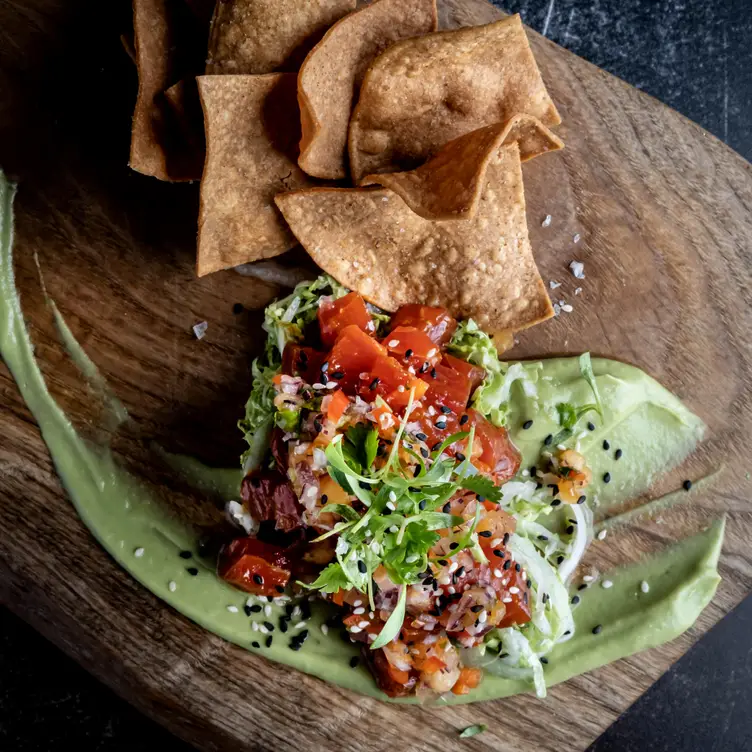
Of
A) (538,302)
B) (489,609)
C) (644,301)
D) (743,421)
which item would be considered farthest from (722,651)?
(538,302)

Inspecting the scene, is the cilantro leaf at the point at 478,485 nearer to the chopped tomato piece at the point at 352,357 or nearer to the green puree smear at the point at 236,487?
→ the chopped tomato piece at the point at 352,357

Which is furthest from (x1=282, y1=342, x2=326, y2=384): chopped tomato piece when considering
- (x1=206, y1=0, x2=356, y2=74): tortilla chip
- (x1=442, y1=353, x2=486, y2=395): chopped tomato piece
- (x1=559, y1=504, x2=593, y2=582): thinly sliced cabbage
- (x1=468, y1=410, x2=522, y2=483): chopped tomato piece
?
(x1=559, y1=504, x2=593, y2=582): thinly sliced cabbage

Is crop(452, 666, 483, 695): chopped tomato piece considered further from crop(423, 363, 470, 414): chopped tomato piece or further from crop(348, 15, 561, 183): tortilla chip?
crop(348, 15, 561, 183): tortilla chip

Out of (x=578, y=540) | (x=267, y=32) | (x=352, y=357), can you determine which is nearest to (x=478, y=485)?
(x=352, y=357)

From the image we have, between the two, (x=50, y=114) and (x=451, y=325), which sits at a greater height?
(x=50, y=114)

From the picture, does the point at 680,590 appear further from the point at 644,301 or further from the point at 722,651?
the point at 644,301

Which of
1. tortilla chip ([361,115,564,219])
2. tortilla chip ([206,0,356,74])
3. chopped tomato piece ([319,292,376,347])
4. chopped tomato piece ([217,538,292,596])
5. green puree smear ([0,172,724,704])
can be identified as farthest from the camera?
green puree smear ([0,172,724,704])
